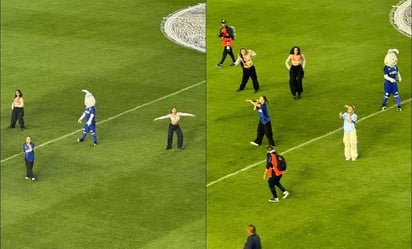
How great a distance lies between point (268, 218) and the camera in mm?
20750

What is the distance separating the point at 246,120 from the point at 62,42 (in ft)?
54.7

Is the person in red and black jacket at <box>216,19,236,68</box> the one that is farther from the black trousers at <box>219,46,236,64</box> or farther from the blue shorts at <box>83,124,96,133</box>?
the blue shorts at <box>83,124,96,133</box>

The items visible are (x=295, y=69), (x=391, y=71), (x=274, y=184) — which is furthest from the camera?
(x=295, y=69)

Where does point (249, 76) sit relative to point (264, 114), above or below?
below

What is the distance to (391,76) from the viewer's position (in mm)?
26125

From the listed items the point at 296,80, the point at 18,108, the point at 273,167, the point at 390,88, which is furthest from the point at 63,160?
the point at 296,80

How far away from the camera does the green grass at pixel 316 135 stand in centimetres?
2038

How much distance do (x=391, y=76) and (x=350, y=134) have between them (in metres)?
3.56

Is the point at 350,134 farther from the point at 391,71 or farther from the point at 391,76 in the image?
the point at 391,76

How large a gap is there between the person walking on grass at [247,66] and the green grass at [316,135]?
13.2 inches

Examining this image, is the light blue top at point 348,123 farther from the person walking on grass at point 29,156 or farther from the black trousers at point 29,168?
the black trousers at point 29,168

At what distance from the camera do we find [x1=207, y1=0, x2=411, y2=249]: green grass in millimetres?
20375

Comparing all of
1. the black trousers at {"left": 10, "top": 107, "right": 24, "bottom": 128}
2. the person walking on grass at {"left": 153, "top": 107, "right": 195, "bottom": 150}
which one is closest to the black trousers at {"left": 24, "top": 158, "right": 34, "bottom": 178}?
the black trousers at {"left": 10, "top": 107, "right": 24, "bottom": 128}

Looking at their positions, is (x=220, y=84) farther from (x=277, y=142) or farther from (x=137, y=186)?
(x=137, y=186)
